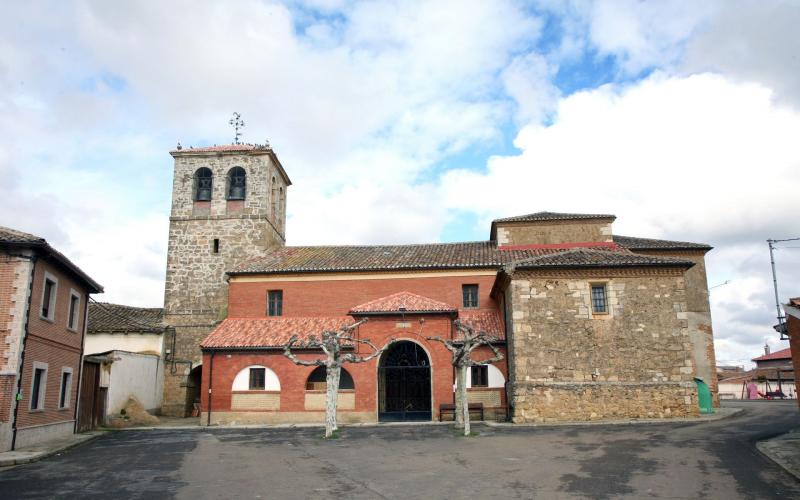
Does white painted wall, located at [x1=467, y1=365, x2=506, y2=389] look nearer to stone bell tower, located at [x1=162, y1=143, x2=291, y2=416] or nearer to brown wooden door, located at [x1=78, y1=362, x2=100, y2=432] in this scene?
stone bell tower, located at [x1=162, y1=143, x2=291, y2=416]

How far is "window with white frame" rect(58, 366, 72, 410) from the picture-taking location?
750 inches

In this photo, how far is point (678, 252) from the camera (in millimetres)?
27906

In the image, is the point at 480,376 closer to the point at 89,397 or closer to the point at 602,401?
the point at 602,401

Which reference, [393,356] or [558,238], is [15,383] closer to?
[393,356]

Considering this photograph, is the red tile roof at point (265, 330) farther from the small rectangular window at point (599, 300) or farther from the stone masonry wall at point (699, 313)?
the stone masonry wall at point (699, 313)

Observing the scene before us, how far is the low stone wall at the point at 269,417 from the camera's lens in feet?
77.6

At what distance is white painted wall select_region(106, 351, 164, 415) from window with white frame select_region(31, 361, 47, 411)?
6429 mm

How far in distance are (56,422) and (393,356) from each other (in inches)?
498

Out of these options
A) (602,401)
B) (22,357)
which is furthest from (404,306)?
(22,357)

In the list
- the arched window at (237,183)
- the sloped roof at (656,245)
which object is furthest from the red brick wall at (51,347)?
the sloped roof at (656,245)

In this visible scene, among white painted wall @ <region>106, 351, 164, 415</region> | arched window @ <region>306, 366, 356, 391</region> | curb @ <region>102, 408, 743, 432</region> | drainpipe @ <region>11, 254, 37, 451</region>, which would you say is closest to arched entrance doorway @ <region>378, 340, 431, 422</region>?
→ arched window @ <region>306, 366, 356, 391</region>

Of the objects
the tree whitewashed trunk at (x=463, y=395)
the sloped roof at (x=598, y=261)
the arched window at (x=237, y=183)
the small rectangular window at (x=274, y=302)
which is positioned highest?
the arched window at (x=237, y=183)

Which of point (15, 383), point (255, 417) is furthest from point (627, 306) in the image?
point (15, 383)

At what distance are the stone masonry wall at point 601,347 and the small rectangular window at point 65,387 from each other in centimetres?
1510
